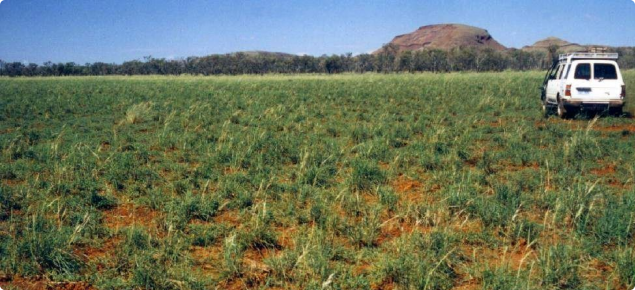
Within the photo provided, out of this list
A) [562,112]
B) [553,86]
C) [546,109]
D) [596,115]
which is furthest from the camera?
[546,109]

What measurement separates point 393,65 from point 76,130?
118440 mm

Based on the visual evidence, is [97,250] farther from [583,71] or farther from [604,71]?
[604,71]

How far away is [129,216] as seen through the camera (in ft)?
17.9

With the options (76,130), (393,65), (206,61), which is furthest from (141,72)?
(76,130)

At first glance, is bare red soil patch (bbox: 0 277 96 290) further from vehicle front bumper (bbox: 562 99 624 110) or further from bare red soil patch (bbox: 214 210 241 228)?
vehicle front bumper (bbox: 562 99 624 110)

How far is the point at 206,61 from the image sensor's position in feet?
440

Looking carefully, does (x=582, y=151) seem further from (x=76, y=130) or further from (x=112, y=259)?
(x=76, y=130)

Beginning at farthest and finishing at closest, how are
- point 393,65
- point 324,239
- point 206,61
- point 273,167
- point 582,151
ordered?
point 206,61
point 393,65
point 582,151
point 273,167
point 324,239

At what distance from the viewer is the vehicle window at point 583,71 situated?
13820 millimetres

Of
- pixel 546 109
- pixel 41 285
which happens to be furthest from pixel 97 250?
pixel 546 109

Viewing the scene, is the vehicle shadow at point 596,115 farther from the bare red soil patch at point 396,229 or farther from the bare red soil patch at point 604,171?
the bare red soil patch at point 396,229

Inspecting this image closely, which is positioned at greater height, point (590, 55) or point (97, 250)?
point (590, 55)

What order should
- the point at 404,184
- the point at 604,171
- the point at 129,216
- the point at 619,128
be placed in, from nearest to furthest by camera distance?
1. the point at 129,216
2. the point at 404,184
3. the point at 604,171
4. the point at 619,128

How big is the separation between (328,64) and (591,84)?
114m
